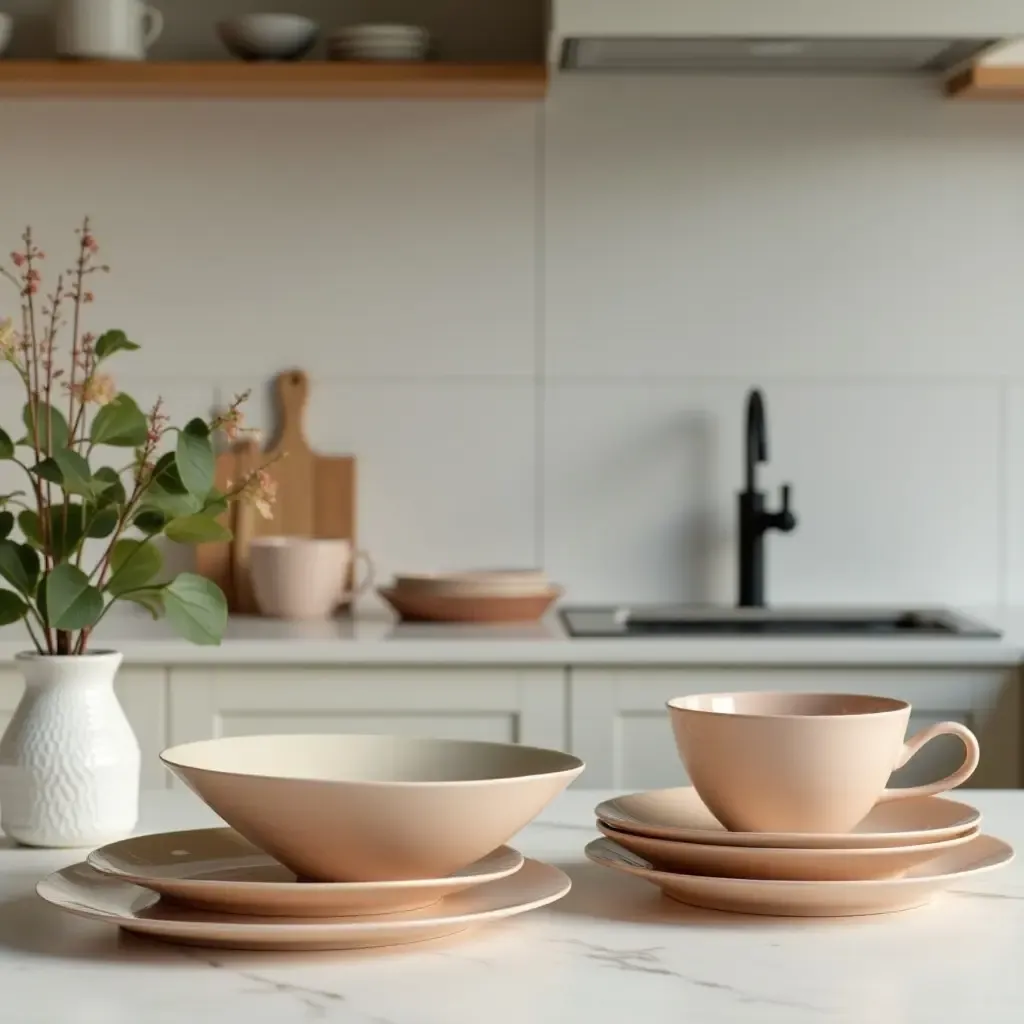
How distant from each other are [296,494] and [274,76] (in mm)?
697

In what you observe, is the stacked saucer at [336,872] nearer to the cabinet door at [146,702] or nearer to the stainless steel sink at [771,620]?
the cabinet door at [146,702]

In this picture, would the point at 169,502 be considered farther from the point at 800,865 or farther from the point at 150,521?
the point at 800,865

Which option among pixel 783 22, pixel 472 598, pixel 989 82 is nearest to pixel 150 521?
pixel 472 598

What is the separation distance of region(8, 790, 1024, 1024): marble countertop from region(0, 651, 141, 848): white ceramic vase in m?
0.16

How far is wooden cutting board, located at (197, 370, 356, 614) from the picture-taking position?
9.57ft

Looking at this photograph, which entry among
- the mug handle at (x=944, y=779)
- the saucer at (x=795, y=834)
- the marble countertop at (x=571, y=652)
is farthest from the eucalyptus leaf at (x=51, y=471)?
the marble countertop at (x=571, y=652)

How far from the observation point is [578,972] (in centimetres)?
83

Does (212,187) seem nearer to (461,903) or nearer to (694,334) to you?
(694,334)

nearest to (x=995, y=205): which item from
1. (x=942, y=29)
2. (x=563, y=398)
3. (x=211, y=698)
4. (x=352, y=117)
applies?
(x=942, y=29)

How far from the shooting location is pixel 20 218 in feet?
9.73

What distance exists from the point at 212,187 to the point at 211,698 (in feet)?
Result: 3.23

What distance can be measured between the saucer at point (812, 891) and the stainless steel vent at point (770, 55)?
1784mm

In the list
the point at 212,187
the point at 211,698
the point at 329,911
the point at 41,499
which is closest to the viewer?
the point at 329,911

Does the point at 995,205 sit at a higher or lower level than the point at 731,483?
higher
